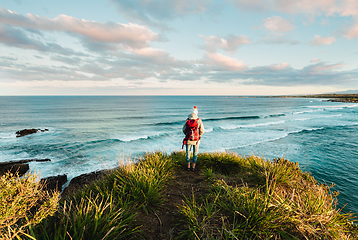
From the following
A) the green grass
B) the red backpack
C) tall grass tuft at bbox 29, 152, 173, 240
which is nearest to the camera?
tall grass tuft at bbox 29, 152, 173, 240

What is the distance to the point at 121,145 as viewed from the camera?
59.1ft

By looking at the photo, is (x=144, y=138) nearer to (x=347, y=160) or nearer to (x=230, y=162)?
(x=230, y=162)

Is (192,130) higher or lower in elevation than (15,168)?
higher

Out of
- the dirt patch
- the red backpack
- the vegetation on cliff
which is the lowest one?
the dirt patch

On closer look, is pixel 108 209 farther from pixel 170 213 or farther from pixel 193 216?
pixel 193 216

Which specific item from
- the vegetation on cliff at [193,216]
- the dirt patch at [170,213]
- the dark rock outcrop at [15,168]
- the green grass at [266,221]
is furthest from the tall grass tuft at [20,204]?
the dark rock outcrop at [15,168]

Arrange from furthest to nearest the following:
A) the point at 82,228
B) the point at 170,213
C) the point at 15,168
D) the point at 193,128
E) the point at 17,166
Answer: the point at 17,166 → the point at 15,168 → the point at 193,128 → the point at 170,213 → the point at 82,228

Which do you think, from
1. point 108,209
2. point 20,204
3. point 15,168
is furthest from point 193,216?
point 15,168

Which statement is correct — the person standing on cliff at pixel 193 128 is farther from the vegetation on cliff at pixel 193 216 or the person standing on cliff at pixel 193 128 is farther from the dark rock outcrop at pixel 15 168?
the dark rock outcrop at pixel 15 168

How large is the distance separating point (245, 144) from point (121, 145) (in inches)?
528

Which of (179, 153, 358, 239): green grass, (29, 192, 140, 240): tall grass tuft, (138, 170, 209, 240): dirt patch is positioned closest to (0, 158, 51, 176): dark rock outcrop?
(29, 192, 140, 240): tall grass tuft

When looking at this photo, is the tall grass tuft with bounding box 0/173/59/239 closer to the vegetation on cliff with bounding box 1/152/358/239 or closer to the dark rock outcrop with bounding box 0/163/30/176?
the vegetation on cliff with bounding box 1/152/358/239

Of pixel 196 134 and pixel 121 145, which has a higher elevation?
pixel 196 134

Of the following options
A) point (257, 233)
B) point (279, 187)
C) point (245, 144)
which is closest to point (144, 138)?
point (245, 144)
